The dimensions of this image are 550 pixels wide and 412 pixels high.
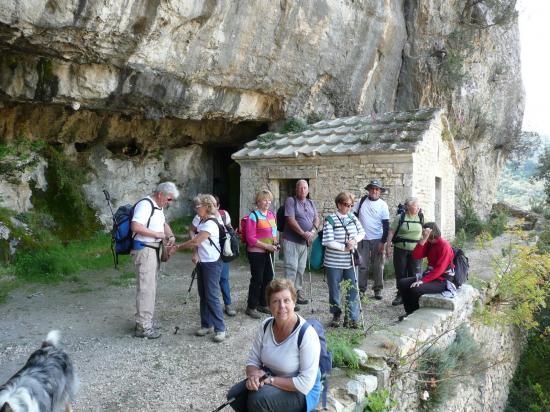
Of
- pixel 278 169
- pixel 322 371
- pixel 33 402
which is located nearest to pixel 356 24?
pixel 278 169

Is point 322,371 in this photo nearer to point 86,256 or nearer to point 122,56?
point 122,56

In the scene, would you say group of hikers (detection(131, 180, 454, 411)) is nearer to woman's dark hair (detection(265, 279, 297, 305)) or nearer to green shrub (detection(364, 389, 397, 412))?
woman's dark hair (detection(265, 279, 297, 305))

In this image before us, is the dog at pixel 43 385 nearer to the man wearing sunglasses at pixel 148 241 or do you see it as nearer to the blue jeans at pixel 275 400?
the blue jeans at pixel 275 400

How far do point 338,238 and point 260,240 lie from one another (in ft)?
3.82

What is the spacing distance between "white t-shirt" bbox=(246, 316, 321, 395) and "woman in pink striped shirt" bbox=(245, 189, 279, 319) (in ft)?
9.38

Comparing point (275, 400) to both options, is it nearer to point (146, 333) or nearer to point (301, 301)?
point (146, 333)

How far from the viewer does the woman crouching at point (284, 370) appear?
2.81 m

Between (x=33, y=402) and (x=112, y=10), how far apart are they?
5.96 metres

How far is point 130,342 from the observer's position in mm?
5199

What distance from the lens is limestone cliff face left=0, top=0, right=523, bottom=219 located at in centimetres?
731

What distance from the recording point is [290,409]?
2.85m

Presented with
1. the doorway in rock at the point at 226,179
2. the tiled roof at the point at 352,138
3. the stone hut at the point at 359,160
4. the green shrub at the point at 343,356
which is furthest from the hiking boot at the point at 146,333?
the doorway in rock at the point at 226,179

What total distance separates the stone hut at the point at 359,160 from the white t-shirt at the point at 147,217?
491cm

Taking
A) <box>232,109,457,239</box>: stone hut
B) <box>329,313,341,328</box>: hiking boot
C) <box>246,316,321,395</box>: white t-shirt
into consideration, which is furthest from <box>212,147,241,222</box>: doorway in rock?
<box>246,316,321,395</box>: white t-shirt
